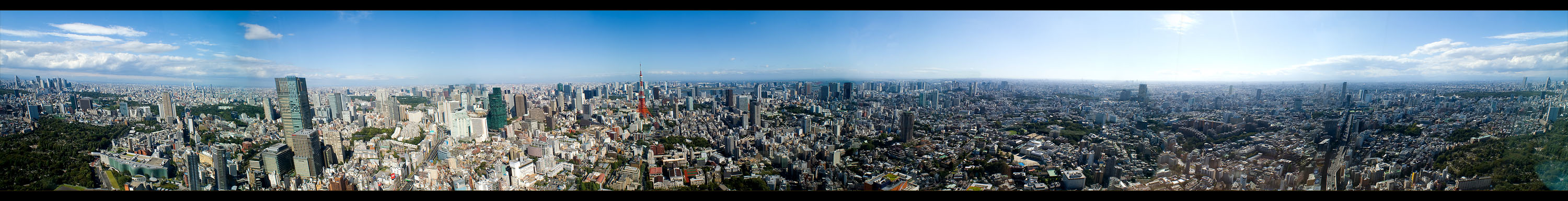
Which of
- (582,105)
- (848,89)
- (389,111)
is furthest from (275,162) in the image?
(848,89)

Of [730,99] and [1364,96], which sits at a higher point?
[1364,96]

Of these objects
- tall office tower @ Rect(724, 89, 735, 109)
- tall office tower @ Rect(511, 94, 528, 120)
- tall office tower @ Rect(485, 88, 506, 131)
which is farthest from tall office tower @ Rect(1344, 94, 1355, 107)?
tall office tower @ Rect(485, 88, 506, 131)

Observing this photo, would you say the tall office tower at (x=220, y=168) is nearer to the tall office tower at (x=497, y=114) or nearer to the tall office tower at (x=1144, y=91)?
the tall office tower at (x=497, y=114)

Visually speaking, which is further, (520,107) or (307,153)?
(520,107)

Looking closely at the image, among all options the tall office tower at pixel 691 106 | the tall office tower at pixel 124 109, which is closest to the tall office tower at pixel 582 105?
the tall office tower at pixel 691 106

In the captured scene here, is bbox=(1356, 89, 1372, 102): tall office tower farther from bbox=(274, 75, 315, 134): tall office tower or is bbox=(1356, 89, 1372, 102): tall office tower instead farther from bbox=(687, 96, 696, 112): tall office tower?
bbox=(274, 75, 315, 134): tall office tower

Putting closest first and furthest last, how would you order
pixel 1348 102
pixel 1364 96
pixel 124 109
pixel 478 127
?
pixel 1364 96 < pixel 1348 102 < pixel 124 109 < pixel 478 127

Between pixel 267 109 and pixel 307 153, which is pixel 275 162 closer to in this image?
pixel 307 153
